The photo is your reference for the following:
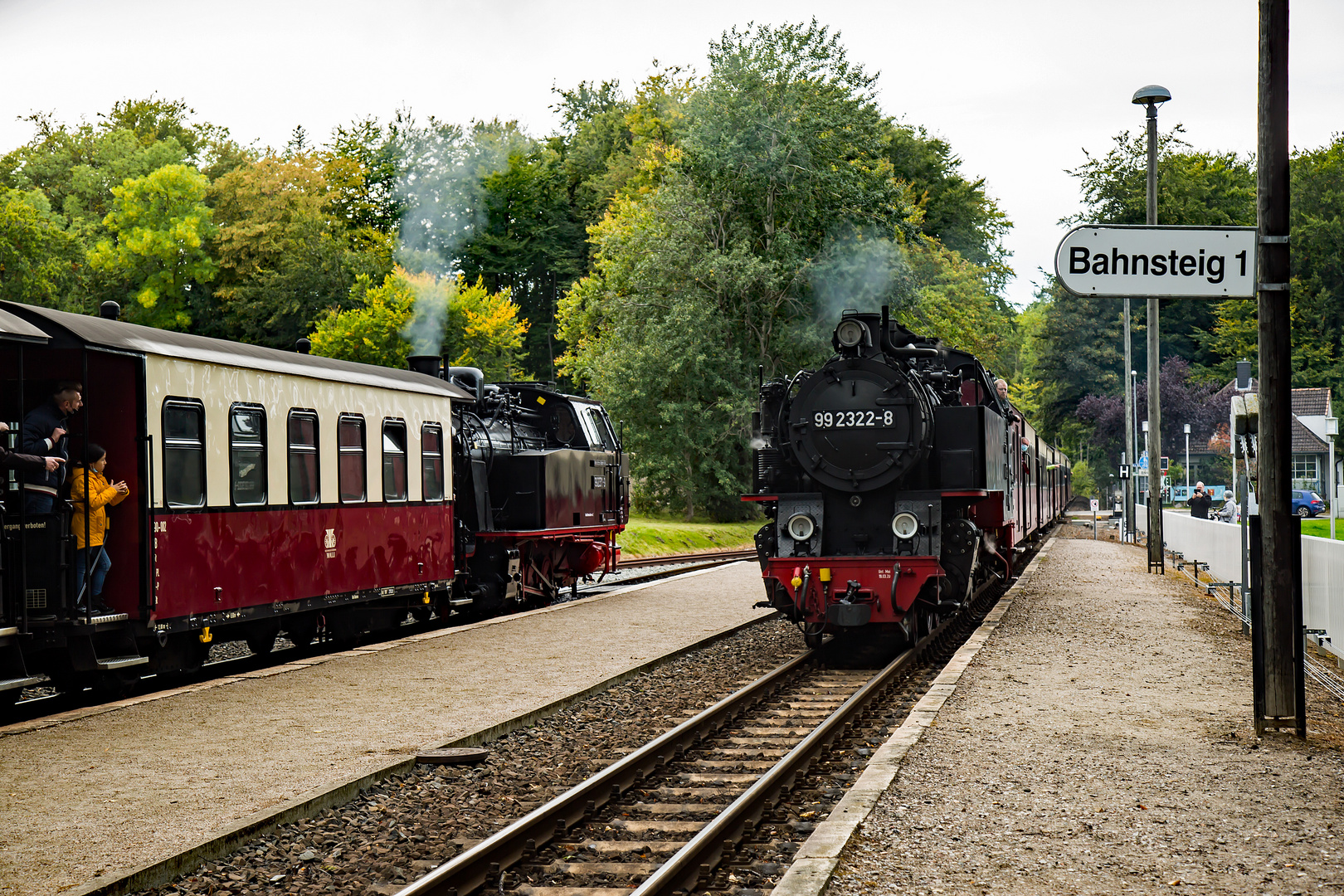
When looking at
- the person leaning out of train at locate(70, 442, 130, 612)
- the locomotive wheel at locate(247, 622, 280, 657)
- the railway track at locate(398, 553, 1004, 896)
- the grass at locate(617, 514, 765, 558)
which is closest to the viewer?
the railway track at locate(398, 553, 1004, 896)

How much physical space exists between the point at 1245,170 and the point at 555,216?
41.3 m

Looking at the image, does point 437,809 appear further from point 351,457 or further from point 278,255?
point 278,255

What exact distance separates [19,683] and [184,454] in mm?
2360

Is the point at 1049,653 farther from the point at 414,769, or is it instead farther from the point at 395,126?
the point at 395,126

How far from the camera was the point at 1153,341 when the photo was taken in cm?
2325

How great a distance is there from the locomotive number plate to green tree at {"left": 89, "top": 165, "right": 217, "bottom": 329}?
38.2 m

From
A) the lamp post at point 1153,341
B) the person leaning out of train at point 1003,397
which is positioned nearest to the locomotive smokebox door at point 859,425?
the person leaning out of train at point 1003,397

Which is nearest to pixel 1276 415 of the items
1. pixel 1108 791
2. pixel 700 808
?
pixel 1108 791

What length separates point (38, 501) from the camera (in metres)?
8.67

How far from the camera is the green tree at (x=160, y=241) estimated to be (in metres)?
44.8

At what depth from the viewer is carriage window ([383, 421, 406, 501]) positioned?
13.3m

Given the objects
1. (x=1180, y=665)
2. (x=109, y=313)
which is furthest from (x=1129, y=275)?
(x=109, y=313)

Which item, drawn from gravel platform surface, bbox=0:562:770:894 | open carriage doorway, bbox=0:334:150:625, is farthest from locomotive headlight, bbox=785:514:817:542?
open carriage doorway, bbox=0:334:150:625

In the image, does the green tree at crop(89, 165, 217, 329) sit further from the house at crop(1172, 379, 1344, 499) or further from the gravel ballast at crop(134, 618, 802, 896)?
the gravel ballast at crop(134, 618, 802, 896)
